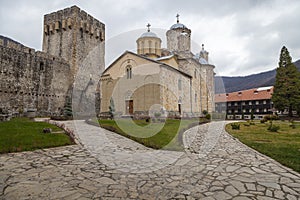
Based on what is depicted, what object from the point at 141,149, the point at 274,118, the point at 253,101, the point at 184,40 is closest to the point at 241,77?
the point at 253,101

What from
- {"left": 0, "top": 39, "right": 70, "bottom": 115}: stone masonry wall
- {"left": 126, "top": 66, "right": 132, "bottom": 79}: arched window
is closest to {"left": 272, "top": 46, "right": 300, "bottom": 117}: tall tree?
{"left": 126, "top": 66, "right": 132, "bottom": 79}: arched window

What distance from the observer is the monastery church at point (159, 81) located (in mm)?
22281

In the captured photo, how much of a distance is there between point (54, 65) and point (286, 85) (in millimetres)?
29428

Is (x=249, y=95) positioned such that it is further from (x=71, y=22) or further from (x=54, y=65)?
(x=54, y=65)

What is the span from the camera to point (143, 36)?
29.8 metres

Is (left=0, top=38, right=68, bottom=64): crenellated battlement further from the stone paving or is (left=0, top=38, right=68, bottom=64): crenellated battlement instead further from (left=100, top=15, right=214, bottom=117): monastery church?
the stone paving

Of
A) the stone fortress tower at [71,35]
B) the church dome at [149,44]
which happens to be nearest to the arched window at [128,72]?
the church dome at [149,44]

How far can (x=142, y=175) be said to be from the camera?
4.37 m

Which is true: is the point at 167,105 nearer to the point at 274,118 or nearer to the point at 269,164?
the point at 274,118

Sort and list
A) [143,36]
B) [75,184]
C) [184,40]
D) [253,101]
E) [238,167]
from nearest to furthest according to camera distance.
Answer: [75,184], [238,167], [143,36], [184,40], [253,101]

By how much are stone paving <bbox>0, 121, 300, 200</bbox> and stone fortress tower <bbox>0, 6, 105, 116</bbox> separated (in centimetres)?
1667

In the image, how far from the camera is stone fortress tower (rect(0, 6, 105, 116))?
22516mm

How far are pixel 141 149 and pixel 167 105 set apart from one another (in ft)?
51.6

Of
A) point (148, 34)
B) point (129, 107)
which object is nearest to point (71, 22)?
point (148, 34)
